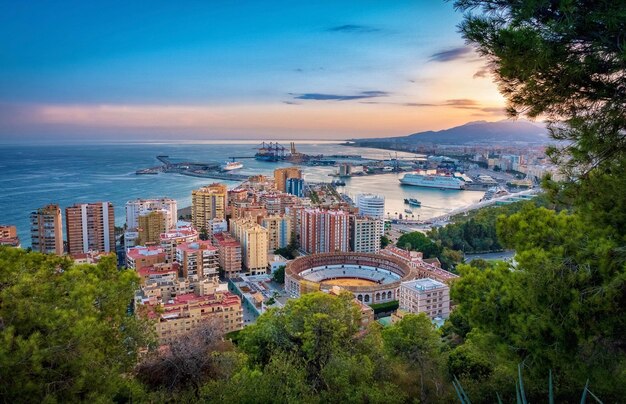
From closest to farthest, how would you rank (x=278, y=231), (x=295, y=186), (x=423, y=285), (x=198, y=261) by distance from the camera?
(x=423, y=285), (x=198, y=261), (x=278, y=231), (x=295, y=186)

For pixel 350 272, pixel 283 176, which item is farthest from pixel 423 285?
pixel 283 176

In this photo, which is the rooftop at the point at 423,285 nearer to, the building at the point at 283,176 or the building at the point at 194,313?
the building at the point at 194,313

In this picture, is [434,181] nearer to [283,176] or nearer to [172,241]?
[283,176]

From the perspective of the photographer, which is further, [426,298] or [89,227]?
[89,227]

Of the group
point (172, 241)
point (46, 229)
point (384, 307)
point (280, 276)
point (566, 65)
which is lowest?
point (384, 307)

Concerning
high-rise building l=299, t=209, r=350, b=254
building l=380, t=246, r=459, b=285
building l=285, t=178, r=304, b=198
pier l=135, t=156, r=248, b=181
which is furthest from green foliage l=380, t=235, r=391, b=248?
pier l=135, t=156, r=248, b=181

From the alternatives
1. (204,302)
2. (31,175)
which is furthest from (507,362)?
(31,175)

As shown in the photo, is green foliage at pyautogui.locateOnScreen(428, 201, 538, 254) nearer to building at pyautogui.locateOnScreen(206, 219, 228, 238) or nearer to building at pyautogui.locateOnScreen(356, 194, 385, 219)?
building at pyautogui.locateOnScreen(356, 194, 385, 219)
